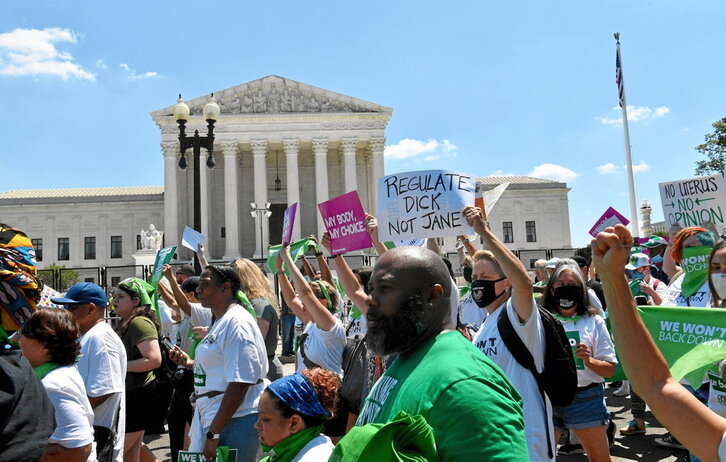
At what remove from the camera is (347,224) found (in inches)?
268

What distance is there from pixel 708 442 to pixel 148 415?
4.42m

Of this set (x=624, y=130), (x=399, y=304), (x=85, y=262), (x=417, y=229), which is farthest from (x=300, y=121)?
(x=399, y=304)

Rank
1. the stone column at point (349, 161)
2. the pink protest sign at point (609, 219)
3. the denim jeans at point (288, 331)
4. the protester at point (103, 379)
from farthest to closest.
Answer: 1. the stone column at point (349, 161)
2. the denim jeans at point (288, 331)
3. the pink protest sign at point (609, 219)
4. the protester at point (103, 379)

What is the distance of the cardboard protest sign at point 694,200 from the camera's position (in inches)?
315

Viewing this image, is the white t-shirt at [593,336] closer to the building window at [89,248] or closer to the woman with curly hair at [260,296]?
the woman with curly hair at [260,296]

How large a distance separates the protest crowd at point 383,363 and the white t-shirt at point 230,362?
10mm

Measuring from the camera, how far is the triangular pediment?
50594 mm

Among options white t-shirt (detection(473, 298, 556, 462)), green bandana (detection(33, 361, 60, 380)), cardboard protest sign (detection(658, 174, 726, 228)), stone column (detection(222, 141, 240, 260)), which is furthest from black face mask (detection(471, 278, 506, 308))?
stone column (detection(222, 141, 240, 260))

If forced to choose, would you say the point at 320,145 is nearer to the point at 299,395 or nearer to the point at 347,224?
the point at 347,224

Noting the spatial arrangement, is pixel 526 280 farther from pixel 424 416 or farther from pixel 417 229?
pixel 417 229

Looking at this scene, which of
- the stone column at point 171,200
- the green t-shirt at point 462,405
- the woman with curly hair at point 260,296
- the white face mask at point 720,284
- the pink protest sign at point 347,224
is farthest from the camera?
the stone column at point 171,200

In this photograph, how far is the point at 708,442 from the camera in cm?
167

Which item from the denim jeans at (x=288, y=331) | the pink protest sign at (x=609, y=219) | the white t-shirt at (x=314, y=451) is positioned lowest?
the denim jeans at (x=288, y=331)

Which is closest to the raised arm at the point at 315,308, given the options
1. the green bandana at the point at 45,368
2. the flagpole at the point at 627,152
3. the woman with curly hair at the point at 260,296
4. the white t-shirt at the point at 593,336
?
the woman with curly hair at the point at 260,296
